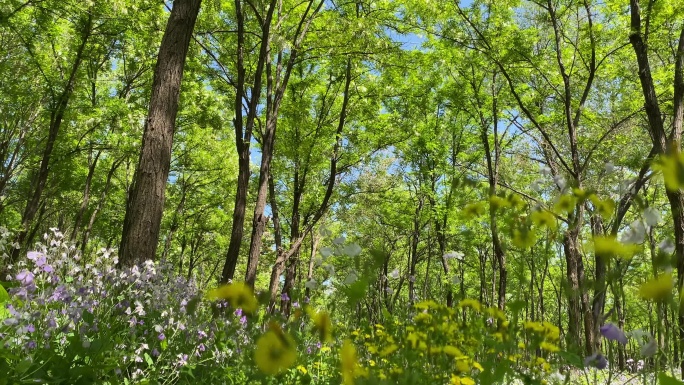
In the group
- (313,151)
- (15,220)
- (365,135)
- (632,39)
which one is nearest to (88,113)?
(313,151)

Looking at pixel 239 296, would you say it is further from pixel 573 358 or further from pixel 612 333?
pixel 573 358

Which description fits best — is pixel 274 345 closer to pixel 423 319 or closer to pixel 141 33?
pixel 423 319

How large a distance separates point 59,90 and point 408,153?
35.2 ft

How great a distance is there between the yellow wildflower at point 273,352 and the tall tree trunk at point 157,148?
3279mm

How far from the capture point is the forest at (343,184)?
5.24ft

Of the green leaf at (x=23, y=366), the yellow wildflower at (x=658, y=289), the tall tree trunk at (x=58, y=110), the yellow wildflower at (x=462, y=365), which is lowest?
the green leaf at (x=23, y=366)

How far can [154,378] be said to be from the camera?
2602 mm

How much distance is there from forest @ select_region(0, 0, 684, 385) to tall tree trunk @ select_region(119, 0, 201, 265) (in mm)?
20

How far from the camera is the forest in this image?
1596 millimetres

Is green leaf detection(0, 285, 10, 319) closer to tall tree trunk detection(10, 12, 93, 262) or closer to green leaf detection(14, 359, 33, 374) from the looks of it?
green leaf detection(14, 359, 33, 374)

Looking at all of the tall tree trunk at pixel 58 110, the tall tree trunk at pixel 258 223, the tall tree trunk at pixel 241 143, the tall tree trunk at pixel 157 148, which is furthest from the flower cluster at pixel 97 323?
the tall tree trunk at pixel 58 110

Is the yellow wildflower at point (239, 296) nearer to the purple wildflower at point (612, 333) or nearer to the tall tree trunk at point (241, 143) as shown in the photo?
the purple wildflower at point (612, 333)

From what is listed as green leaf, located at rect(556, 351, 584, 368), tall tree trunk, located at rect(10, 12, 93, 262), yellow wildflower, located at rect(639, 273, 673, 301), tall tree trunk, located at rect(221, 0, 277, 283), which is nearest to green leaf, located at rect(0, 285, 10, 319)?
green leaf, located at rect(556, 351, 584, 368)

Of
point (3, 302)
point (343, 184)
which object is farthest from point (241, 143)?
point (343, 184)
